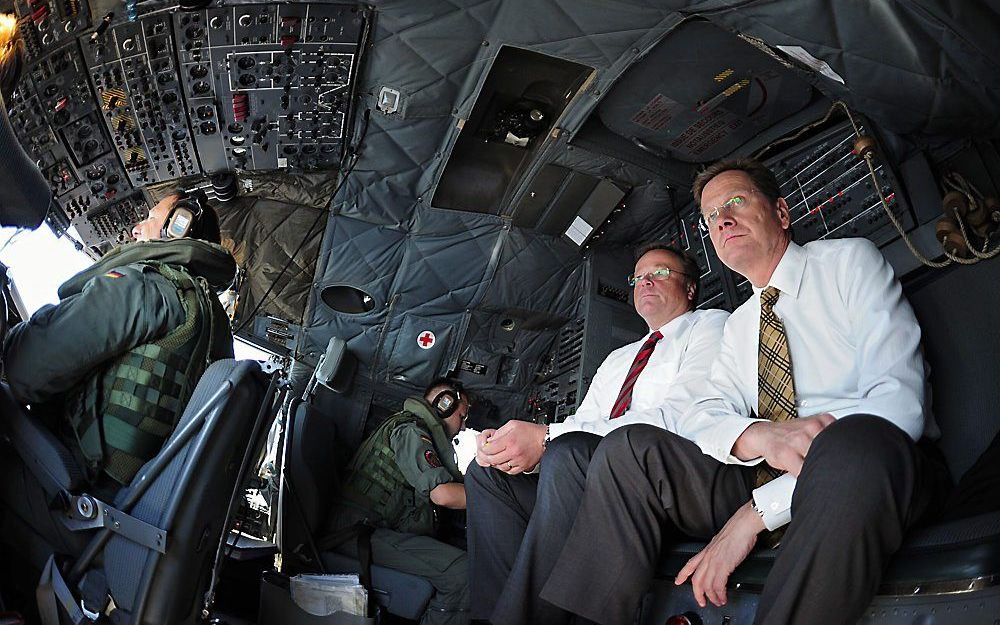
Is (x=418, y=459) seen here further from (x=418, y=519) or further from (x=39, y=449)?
(x=39, y=449)

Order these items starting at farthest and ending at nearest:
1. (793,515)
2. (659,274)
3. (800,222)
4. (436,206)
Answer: (436,206), (800,222), (659,274), (793,515)

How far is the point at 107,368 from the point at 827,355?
1.69m

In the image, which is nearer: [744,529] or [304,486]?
[744,529]

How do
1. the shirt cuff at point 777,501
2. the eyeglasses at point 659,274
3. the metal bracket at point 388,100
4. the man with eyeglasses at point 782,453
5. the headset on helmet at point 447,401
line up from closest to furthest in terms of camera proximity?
the man with eyeglasses at point 782,453
the shirt cuff at point 777,501
the eyeglasses at point 659,274
the metal bracket at point 388,100
the headset on helmet at point 447,401

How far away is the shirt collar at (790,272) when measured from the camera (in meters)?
1.72

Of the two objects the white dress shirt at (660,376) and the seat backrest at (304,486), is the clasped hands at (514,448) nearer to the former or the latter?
the white dress shirt at (660,376)

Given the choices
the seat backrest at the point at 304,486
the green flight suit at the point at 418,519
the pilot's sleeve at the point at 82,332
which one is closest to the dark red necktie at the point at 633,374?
the green flight suit at the point at 418,519

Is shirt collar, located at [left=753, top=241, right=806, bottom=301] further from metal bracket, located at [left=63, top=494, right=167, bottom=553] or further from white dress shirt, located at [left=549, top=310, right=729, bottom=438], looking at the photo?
metal bracket, located at [left=63, top=494, right=167, bottom=553]

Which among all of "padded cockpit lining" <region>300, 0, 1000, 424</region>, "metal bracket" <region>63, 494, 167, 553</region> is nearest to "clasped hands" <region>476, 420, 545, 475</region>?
"metal bracket" <region>63, 494, 167, 553</region>

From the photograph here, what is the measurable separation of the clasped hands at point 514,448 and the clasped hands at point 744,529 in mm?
559

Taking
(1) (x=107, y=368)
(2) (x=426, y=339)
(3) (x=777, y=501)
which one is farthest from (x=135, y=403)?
(2) (x=426, y=339)

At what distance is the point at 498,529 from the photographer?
6.42 feet

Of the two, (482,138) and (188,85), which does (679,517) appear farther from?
(188,85)

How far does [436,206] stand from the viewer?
13.0ft
